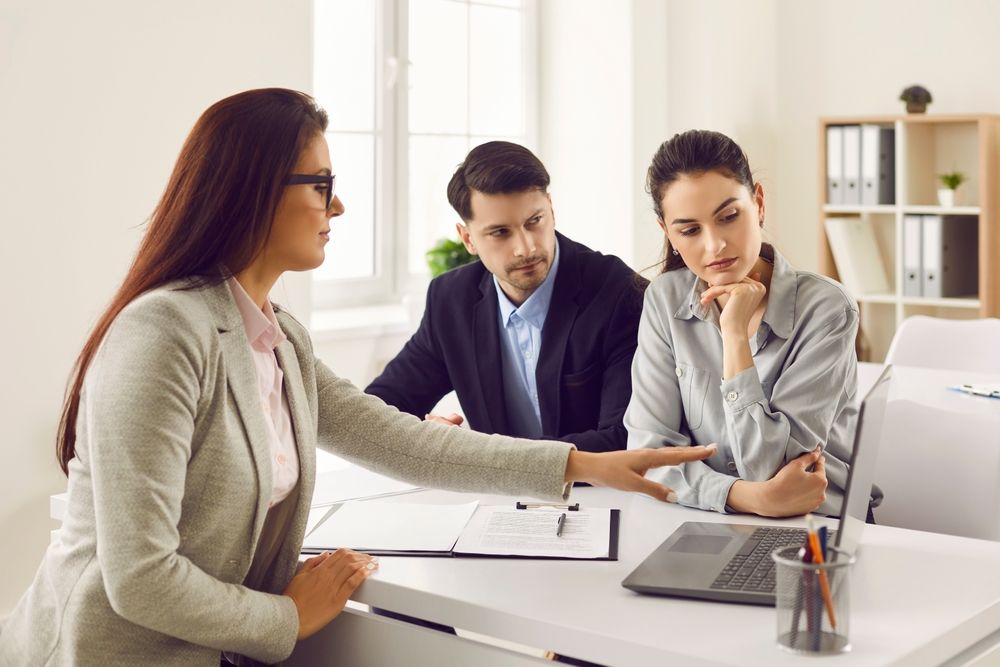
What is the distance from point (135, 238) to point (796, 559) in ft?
8.27

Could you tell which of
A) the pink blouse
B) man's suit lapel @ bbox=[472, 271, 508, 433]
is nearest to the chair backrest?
man's suit lapel @ bbox=[472, 271, 508, 433]

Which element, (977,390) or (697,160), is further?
(977,390)

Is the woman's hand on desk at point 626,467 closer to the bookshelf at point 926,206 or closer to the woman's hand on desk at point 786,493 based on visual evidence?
the woman's hand on desk at point 786,493

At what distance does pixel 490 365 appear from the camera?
257cm

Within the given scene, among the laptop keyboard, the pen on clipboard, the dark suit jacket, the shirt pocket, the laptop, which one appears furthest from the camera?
the pen on clipboard

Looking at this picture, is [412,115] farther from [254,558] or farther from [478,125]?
[254,558]

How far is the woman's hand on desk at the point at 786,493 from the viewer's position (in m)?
1.83

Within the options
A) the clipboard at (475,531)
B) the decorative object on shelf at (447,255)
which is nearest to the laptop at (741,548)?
the clipboard at (475,531)

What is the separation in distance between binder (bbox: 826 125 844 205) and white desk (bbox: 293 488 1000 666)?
10.7 feet

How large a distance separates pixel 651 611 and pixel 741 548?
0.88 feet

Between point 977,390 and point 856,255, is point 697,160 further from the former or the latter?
point 856,255

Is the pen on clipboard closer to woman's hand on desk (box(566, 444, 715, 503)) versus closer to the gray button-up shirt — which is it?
the gray button-up shirt

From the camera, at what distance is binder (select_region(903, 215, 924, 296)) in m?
4.63

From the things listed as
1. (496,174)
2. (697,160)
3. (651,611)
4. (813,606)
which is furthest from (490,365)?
(813,606)
